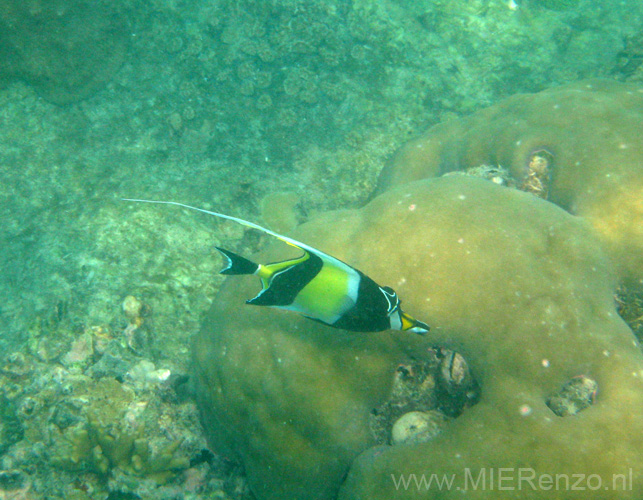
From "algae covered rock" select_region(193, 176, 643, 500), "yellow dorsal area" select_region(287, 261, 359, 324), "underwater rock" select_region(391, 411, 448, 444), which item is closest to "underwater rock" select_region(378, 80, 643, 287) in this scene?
"algae covered rock" select_region(193, 176, 643, 500)

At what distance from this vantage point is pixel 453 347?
2635mm

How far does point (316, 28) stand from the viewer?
6.03m

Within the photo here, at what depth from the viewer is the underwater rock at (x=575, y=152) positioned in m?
3.02

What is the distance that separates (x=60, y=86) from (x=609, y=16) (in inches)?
412

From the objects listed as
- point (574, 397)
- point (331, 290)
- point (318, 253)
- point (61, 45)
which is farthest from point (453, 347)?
point (61, 45)

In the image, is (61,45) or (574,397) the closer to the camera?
(574,397)

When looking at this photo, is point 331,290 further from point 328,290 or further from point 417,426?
point 417,426

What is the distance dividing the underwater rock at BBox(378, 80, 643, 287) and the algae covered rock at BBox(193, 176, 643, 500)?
1.18 feet

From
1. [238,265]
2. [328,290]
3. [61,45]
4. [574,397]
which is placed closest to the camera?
[238,265]

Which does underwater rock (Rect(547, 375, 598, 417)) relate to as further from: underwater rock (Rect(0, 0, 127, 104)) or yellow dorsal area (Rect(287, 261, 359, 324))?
underwater rock (Rect(0, 0, 127, 104))

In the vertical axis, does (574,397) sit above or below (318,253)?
below

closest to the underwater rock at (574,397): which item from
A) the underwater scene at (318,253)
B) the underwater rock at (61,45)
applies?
the underwater scene at (318,253)

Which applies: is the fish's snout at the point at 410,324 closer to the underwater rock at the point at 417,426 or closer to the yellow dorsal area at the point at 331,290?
the yellow dorsal area at the point at 331,290

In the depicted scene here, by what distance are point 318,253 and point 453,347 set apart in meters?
1.44
